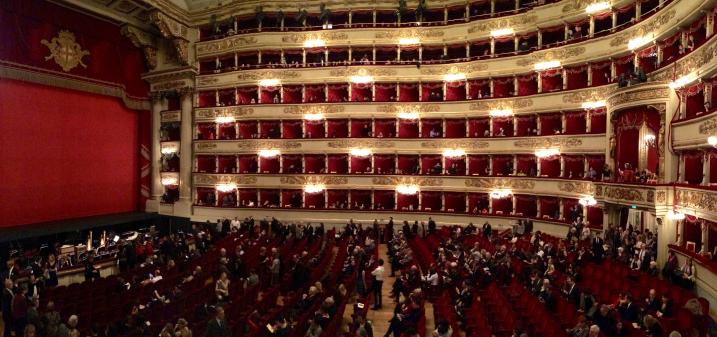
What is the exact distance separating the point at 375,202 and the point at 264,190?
237 inches

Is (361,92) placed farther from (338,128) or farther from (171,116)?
(171,116)

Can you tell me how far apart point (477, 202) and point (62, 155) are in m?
19.5

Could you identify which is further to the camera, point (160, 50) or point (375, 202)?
point (160, 50)

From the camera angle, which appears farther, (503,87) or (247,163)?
(247,163)

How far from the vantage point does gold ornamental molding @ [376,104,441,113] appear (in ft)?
77.0

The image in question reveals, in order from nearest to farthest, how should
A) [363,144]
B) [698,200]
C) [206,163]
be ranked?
[698,200] → [363,144] → [206,163]

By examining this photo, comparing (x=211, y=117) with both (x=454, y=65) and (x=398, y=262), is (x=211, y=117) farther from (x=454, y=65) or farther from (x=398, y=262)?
(x=398, y=262)

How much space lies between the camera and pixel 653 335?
7.59m

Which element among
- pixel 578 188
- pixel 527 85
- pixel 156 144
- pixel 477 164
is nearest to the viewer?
pixel 578 188

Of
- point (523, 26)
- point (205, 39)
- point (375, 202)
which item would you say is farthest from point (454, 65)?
point (205, 39)

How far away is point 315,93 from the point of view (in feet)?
83.3

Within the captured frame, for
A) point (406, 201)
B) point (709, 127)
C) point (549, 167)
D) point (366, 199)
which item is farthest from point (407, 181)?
point (709, 127)

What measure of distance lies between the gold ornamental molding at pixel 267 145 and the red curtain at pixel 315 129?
1055 millimetres

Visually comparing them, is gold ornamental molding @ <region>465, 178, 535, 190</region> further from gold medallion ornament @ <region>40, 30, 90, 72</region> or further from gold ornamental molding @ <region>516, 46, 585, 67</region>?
gold medallion ornament @ <region>40, 30, 90, 72</region>
